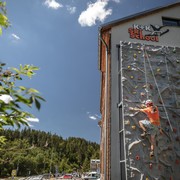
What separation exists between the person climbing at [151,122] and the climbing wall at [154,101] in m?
0.17

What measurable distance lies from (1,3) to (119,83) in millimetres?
7956

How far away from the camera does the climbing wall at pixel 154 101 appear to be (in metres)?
7.41

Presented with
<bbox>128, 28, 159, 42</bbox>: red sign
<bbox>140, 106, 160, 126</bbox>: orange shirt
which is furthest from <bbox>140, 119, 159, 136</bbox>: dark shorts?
<bbox>128, 28, 159, 42</bbox>: red sign

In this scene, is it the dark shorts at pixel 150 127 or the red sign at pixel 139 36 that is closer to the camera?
the dark shorts at pixel 150 127

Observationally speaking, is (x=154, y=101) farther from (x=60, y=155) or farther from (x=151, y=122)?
(x=60, y=155)

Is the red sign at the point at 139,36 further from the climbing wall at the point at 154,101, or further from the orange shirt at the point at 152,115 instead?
the orange shirt at the point at 152,115

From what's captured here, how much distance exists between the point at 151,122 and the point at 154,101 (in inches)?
43.5

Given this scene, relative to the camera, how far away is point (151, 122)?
26.4 feet

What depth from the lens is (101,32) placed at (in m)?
10.4

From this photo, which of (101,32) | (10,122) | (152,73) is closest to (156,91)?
(152,73)

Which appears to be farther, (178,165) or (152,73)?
(152,73)

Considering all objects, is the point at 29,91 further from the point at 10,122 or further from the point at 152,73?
the point at 152,73

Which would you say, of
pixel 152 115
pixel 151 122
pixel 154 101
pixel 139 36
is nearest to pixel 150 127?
pixel 151 122

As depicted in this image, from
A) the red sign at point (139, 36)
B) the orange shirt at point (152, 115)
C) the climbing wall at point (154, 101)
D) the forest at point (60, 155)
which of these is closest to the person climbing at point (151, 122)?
the orange shirt at point (152, 115)
